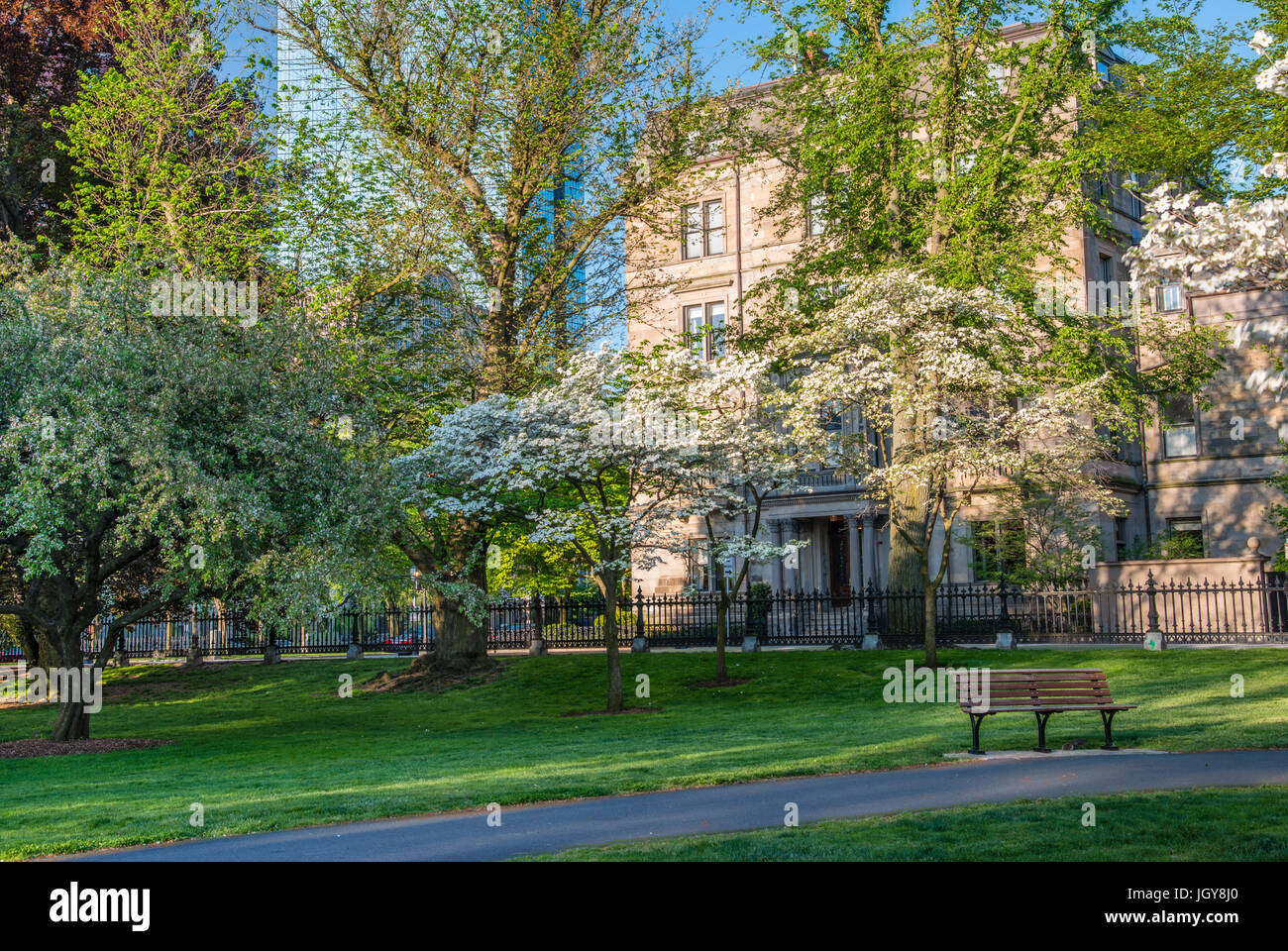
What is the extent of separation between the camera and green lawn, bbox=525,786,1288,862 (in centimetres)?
800

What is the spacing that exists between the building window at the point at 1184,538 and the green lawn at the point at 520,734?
42.3 ft

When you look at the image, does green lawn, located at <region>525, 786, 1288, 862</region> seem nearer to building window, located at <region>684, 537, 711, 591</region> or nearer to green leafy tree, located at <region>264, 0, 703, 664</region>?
building window, located at <region>684, 537, 711, 591</region>

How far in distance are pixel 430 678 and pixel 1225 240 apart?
927 inches

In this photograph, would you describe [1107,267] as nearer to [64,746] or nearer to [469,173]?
[469,173]

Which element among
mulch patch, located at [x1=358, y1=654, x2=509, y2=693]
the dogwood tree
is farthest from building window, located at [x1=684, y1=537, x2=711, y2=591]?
the dogwood tree

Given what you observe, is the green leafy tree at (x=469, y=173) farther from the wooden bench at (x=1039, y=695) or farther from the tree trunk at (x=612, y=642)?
the wooden bench at (x=1039, y=695)

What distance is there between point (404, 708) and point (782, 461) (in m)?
10.3

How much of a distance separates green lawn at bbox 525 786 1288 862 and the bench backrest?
12.3ft

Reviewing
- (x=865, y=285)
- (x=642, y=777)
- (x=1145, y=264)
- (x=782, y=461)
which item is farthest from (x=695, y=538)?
(x=1145, y=264)

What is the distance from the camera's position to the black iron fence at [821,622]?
27.8 m

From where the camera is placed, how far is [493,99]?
28109mm

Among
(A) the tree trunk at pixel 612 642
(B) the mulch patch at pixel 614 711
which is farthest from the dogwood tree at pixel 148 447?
(B) the mulch patch at pixel 614 711

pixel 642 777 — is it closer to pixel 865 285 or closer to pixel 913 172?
pixel 865 285

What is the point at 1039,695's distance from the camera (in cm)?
1407
